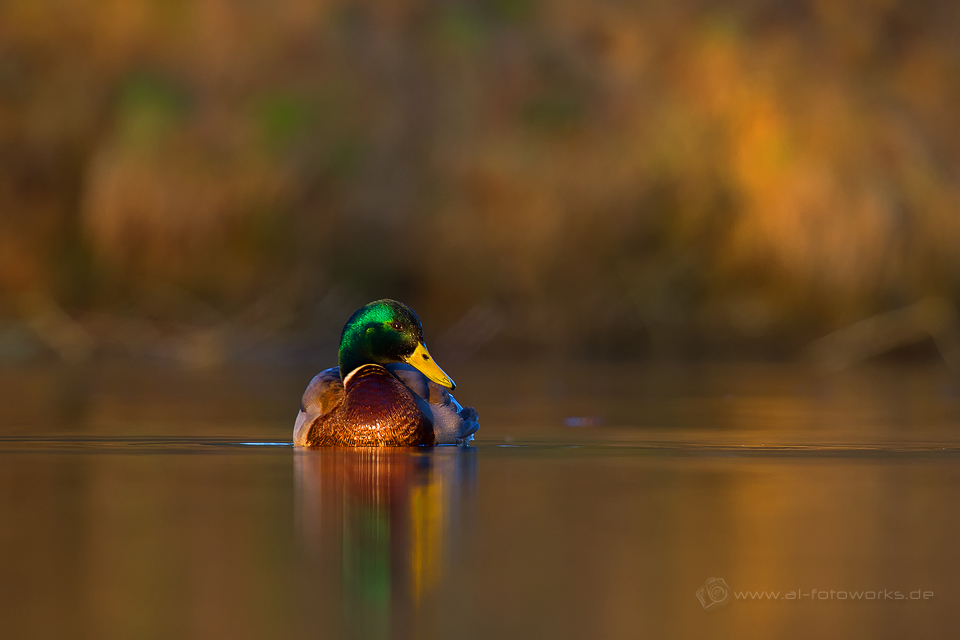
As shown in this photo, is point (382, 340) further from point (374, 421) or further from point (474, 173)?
point (474, 173)

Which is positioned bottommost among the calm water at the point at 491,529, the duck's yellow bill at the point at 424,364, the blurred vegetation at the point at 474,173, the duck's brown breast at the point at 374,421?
Answer: the calm water at the point at 491,529

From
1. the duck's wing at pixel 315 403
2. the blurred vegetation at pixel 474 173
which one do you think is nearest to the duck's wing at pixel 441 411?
the duck's wing at pixel 315 403

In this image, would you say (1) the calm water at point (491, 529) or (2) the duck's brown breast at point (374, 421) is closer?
(1) the calm water at point (491, 529)

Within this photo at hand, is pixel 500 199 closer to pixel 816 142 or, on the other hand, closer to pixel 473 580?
pixel 816 142

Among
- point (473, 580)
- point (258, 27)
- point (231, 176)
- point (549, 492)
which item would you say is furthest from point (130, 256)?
point (473, 580)

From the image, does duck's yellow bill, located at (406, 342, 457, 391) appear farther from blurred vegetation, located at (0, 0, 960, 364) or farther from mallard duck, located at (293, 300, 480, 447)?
blurred vegetation, located at (0, 0, 960, 364)

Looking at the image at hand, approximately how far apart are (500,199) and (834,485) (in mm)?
10874

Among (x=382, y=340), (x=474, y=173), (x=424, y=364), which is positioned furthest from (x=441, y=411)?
(x=474, y=173)

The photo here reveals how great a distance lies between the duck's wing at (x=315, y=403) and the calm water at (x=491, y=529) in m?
0.22

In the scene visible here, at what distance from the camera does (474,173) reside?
16.7 metres

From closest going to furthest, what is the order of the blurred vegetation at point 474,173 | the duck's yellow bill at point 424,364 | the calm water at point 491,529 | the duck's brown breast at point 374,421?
the calm water at point 491,529, the duck's brown breast at point 374,421, the duck's yellow bill at point 424,364, the blurred vegetation at point 474,173

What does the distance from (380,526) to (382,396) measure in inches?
97.4

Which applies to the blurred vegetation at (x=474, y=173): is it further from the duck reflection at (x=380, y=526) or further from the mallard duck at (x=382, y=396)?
the duck reflection at (x=380, y=526)

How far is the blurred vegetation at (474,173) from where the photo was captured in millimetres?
15984
